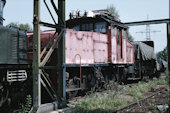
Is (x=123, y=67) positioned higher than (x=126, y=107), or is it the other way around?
(x=123, y=67)

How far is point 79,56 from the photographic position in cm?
926

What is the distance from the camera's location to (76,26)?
11.6m

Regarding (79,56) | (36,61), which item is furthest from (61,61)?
(79,56)

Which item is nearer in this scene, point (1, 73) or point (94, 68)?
point (1, 73)

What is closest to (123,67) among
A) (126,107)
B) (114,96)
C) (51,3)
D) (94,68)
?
(94,68)

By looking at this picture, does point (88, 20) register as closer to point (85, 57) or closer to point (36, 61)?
point (85, 57)

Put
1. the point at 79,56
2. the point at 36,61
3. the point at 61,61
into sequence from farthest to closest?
the point at 79,56 → the point at 61,61 → the point at 36,61

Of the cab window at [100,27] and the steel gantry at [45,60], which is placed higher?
the cab window at [100,27]

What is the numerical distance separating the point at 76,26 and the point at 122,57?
3292 mm

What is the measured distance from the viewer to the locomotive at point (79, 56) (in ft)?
21.7

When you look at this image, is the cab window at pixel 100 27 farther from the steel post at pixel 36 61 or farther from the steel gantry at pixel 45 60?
the steel post at pixel 36 61

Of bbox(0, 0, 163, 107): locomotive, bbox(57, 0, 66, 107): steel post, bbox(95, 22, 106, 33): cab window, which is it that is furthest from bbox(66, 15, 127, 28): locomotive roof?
bbox(57, 0, 66, 107): steel post

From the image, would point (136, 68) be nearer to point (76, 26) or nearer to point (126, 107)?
point (76, 26)

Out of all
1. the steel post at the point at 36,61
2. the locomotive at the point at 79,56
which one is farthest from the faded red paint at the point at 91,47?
the steel post at the point at 36,61
